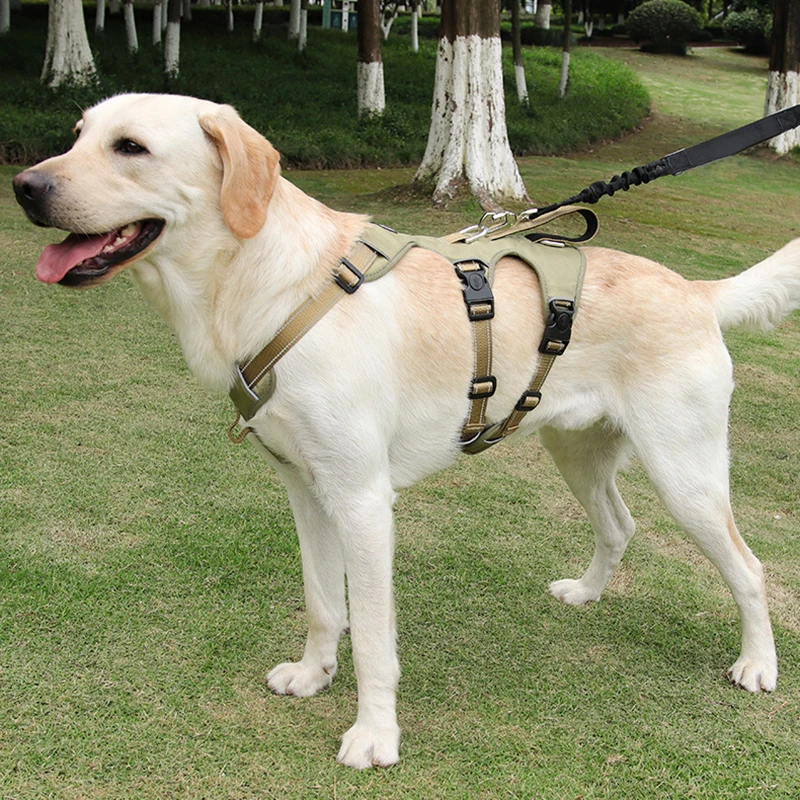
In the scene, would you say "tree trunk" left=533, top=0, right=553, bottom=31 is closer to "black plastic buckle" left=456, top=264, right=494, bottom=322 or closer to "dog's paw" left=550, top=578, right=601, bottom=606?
"dog's paw" left=550, top=578, right=601, bottom=606

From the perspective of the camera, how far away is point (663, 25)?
39.6 meters

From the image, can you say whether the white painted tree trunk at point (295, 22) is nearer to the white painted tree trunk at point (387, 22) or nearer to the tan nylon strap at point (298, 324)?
the white painted tree trunk at point (387, 22)

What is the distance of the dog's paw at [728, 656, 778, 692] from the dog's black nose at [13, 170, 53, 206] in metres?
2.88

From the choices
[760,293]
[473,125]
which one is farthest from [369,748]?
[473,125]

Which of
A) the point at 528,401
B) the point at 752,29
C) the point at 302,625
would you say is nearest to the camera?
the point at 528,401

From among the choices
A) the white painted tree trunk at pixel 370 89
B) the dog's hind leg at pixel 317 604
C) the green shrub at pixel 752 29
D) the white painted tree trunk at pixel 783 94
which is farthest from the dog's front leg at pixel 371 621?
the green shrub at pixel 752 29

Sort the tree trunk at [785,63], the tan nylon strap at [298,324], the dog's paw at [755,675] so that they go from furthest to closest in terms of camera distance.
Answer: the tree trunk at [785,63] < the dog's paw at [755,675] < the tan nylon strap at [298,324]

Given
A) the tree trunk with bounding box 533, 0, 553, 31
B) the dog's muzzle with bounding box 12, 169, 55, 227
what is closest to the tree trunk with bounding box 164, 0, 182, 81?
the dog's muzzle with bounding box 12, 169, 55, 227

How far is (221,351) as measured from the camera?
2.84 meters

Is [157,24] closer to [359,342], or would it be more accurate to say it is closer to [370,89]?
[370,89]

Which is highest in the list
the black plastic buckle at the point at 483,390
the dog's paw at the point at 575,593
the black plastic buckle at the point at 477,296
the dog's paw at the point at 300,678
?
the black plastic buckle at the point at 477,296

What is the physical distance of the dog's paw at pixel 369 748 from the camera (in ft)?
9.62

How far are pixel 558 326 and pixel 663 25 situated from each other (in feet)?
135

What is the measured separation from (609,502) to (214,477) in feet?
6.85
